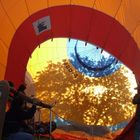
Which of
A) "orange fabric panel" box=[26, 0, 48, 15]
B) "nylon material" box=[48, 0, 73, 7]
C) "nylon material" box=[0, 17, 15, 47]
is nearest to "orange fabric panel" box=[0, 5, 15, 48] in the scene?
"nylon material" box=[0, 17, 15, 47]

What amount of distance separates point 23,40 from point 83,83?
143 inches

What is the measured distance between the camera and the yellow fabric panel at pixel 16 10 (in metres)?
8.15

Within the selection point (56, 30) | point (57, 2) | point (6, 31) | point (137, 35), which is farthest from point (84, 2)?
point (6, 31)

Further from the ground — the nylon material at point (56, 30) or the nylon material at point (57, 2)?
the nylon material at point (57, 2)

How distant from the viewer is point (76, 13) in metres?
9.78

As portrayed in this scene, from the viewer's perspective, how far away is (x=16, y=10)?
8539 mm

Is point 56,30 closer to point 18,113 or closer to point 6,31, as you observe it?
point 6,31

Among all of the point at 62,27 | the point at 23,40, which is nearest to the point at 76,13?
the point at 62,27

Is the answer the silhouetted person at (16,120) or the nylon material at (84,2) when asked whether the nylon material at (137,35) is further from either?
the silhouetted person at (16,120)

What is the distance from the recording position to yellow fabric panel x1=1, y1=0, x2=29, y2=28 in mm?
8152

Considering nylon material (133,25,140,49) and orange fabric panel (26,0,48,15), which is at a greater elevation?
orange fabric panel (26,0,48,15)

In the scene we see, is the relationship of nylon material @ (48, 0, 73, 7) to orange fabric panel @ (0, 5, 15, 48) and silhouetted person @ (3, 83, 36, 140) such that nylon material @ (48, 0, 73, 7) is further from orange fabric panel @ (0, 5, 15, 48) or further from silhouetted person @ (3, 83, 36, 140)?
silhouetted person @ (3, 83, 36, 140)

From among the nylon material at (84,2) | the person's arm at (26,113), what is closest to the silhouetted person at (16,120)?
the person's arm at (26,113)

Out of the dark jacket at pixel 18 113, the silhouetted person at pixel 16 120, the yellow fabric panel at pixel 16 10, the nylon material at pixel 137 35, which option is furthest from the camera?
the nylon material at pixel 137 35
